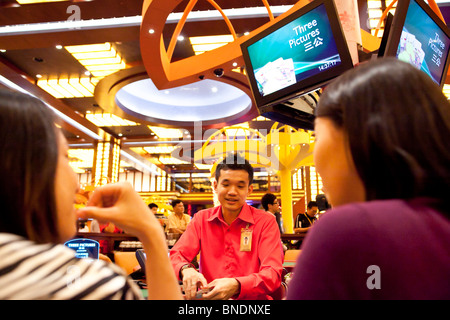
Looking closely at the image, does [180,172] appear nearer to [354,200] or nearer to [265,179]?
[265,179]

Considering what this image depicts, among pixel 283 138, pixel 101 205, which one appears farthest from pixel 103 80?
pixel 101 205

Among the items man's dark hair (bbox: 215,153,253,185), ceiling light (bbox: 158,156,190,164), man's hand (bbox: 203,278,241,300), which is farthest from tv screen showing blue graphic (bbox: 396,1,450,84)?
ceiling light (bbox: 158,156,190,164)

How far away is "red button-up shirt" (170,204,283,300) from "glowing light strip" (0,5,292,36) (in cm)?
433

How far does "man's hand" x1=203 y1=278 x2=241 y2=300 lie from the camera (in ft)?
4.27

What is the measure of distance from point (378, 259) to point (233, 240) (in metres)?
1.45

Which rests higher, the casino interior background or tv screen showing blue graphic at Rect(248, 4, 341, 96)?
the casino interior background

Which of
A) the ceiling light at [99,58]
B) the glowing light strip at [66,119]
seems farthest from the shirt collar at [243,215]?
the glowing light strip at [66,119]

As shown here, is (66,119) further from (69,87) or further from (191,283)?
(191,283)

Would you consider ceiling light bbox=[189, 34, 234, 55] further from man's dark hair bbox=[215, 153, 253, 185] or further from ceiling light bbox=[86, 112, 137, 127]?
ceiling light bbox=[86, 112, 137, 127]

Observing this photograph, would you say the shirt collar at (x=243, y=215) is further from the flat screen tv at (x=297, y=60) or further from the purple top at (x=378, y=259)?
the purple top at (x=378, y=259)

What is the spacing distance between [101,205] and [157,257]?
6.5 inches

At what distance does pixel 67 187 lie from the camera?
625 millimetres

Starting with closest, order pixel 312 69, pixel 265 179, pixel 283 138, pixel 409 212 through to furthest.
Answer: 1. pixel 409 212
2. pixel 312 69
3. pixel 283 138
4. pixel 265 179

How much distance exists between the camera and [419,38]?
169 centimetres
